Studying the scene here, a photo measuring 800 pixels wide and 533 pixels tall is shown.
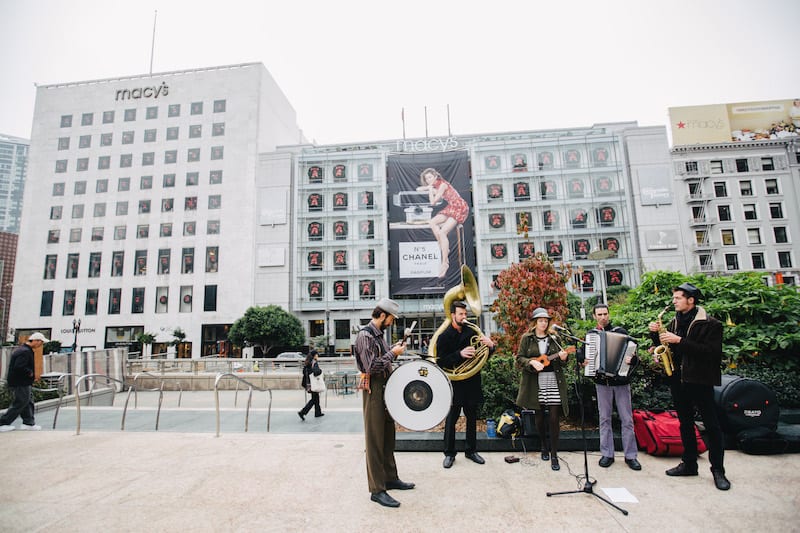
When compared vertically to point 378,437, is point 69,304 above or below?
above

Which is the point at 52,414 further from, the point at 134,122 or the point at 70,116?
the point at 70,116

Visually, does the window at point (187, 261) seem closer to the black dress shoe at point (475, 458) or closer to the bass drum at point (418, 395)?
the black dress shoe at point (475, 458)

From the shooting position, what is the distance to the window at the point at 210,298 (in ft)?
143

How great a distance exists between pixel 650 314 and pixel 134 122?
6039 centimetres

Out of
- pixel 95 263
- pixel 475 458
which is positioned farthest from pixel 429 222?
pixel 95 263

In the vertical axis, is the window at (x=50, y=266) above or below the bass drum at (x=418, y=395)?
above

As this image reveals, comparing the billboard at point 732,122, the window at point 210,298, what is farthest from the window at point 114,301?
the billboard at point 732,122

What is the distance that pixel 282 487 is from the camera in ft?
14.3

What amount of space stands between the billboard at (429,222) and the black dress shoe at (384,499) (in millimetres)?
36040

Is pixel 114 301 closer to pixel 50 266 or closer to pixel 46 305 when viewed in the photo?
pixel 46 305

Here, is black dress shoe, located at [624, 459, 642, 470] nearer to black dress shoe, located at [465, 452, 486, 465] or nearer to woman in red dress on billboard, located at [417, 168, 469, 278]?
black dress shoe, located at [465, 452, 486, 465]

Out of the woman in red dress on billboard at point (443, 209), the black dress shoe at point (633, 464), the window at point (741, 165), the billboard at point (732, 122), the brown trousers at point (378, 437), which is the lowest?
the black dress shoe at point (633, 464)

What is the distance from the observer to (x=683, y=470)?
450cm

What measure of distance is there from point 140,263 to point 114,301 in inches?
208
